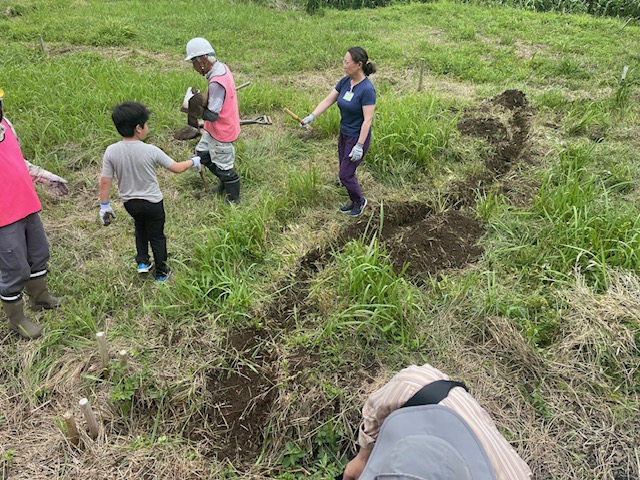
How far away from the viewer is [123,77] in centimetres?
612

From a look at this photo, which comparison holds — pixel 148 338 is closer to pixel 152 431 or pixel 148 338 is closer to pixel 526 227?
pixel 152 431

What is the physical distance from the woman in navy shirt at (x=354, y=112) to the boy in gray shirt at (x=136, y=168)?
1.30 meters

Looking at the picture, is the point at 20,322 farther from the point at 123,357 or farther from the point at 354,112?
the point at 354,112

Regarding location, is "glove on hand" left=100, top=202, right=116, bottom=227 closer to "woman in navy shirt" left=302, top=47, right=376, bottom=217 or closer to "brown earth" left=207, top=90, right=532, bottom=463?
"brown earth" left=207, top=90, right=532, bottom=463

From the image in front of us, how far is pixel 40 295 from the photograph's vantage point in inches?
117

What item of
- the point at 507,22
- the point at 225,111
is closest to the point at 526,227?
the point at 225,111

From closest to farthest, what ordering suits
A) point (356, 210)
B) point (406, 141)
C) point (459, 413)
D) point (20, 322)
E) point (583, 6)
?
point (459, 413), point (20, 322), point (356, 210), point (406, 141), point (583, 6)

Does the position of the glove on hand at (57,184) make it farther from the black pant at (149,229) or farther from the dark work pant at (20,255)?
the black pant at (149,229)

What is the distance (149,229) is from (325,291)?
134 cm

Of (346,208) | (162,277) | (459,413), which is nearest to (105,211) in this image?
(162,277)

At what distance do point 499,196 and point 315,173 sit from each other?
1.73m

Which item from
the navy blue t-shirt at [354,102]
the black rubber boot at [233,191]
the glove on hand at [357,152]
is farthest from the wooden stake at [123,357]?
the navy blue t-shirt at [354,102]

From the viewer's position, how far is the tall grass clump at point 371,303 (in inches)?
106

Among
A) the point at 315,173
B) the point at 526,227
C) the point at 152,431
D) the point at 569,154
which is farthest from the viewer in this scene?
the point at 569,154
